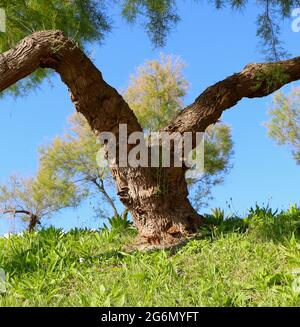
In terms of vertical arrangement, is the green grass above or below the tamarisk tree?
below

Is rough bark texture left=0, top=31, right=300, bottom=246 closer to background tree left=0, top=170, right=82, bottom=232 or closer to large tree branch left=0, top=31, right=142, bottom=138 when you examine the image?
large tree branch left=0, top=31, right=142, bottom=138

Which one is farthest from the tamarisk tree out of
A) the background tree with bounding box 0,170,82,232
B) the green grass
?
the background tree with bounding box 0,170,82,232

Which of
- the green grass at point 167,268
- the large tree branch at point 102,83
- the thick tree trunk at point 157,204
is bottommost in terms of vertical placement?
the green grass at point 167,268

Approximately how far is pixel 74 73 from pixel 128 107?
0.86m

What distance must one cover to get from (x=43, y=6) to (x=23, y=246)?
3647 mm

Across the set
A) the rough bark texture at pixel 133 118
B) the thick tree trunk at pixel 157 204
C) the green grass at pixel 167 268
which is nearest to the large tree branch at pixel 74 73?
the rough bark texture at pixel 133 118

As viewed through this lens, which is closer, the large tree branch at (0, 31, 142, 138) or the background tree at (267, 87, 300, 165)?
the large tree branch at (0, 31, 142, 138)

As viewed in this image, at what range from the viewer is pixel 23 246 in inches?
276

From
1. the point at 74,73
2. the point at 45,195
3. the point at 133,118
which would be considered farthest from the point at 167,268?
the point at 45,195

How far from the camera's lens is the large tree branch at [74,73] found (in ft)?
20.1

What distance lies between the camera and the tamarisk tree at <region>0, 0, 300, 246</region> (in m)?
6.30

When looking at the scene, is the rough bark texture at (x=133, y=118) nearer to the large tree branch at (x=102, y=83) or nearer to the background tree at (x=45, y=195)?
the large tree branch at (x=102, y=83)
